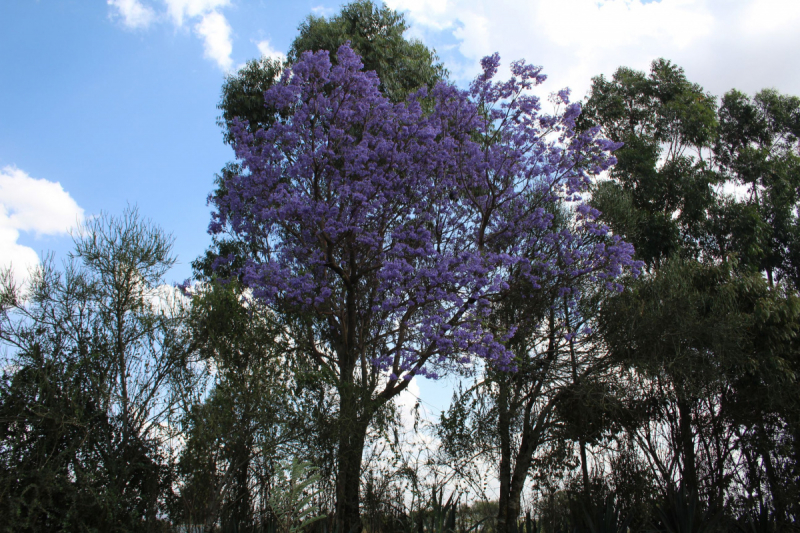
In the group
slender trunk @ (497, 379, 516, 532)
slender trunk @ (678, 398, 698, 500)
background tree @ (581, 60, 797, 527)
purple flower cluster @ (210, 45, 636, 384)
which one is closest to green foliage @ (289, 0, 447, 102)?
purple flower cluster @ (210, 45, 636, 384)

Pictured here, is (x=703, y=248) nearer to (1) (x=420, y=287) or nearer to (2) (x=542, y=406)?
(2) (x=542, y=406)

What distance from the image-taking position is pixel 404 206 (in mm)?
11016

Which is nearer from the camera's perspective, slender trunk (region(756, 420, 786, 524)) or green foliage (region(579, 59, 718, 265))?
slender trunk (region(756, 420, 786, 524))

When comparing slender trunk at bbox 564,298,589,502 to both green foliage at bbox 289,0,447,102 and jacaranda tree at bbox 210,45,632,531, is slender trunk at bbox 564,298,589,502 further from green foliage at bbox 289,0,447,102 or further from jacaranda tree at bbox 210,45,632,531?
green foliage at bbox 289,0,447,102

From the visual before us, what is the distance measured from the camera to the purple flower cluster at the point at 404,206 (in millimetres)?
9859

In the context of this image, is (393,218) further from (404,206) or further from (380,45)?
(380,45)

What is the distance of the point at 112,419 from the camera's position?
31.2 feet

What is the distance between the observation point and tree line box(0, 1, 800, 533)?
880 centimetres

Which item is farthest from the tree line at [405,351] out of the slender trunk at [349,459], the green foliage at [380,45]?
the green foliage at [380,45]

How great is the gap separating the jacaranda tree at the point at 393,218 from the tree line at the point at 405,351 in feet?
0.16

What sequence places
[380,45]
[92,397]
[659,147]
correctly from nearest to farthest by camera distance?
[92,397] → [380,45] → [659,147]

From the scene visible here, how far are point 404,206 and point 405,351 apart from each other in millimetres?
2881

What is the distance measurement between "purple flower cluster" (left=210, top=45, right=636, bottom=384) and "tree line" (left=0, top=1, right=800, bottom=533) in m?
0.06

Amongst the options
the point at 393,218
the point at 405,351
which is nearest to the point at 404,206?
the point at 393,218
